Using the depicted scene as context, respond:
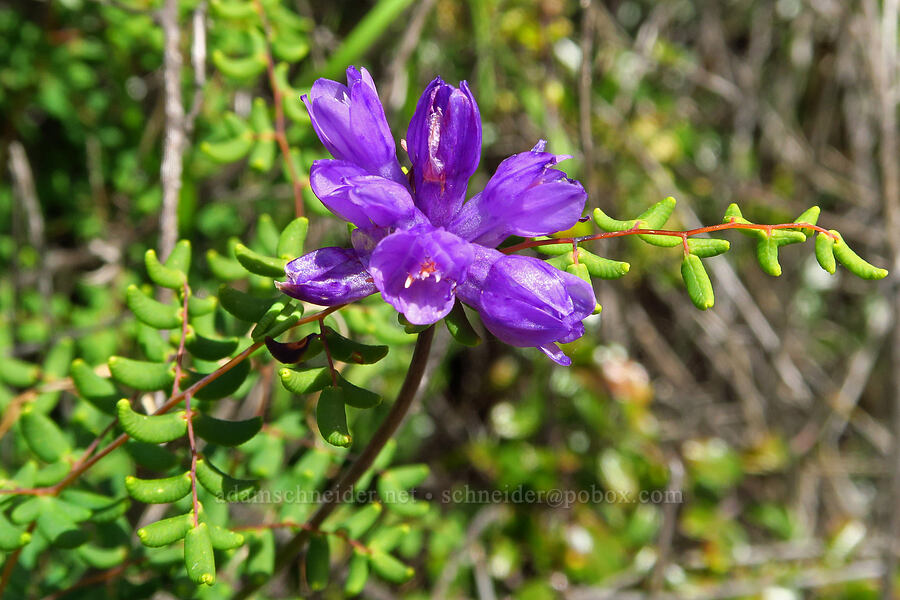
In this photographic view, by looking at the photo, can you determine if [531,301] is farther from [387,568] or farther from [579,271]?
[387,568]

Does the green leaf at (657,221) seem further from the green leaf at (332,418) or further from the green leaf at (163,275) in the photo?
the green leaf at (163,275)

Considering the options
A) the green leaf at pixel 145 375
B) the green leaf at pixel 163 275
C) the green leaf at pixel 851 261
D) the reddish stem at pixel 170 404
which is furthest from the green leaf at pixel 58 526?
the green leaf at pixel 851 261

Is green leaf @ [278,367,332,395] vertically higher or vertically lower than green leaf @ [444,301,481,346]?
lower

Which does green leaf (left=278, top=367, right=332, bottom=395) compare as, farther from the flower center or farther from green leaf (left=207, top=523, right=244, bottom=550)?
green leaf (left=207, top=523, right=244, bottom=550)

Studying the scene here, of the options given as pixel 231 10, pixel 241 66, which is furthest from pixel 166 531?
pixel 231 10

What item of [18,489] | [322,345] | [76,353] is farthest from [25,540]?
[76,353]

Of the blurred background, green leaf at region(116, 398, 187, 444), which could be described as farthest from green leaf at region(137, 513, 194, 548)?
the blurred background
